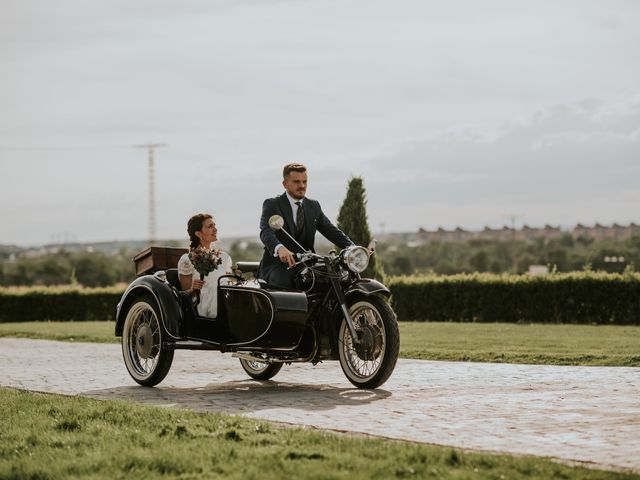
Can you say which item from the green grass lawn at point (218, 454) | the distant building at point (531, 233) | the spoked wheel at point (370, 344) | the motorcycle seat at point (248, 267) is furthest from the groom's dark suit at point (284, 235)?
the distant building at point (531, 233)

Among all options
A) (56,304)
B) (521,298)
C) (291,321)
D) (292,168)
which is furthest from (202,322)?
(56,304)

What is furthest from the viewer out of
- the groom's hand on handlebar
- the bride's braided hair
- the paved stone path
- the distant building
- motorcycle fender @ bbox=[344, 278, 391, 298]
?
the distant building

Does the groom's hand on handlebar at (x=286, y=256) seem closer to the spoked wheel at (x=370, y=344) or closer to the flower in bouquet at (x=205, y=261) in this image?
the spoked wheel at (x=370, y=344)

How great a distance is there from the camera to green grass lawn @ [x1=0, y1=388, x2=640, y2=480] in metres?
5.50

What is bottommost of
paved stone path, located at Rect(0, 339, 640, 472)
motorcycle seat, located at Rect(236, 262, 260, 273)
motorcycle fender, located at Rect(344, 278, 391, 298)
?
paved stone path, located at Rect(0, 339, 640, 472)

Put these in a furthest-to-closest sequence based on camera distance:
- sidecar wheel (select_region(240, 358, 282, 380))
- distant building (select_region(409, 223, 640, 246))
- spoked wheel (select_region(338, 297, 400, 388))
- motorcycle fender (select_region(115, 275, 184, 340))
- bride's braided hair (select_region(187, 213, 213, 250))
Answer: distant building (select_region(409, 223, 640, 246)) → sidecar wheel (select_region(240, 358, 282, 380)) → bride's braided hair (select_region(187, 213, 213, 250)) → motorcycle fender (select_region(115, 275, 184, 340)) → spoked wheel (select_region(338, 297, 400, 388))

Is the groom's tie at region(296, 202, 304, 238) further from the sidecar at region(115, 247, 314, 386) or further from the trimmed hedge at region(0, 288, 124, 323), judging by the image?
the trimmed hedge at region(0, 288, 124, 323)

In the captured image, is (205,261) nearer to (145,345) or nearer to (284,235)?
(284,235)

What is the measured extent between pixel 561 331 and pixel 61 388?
14.5 m

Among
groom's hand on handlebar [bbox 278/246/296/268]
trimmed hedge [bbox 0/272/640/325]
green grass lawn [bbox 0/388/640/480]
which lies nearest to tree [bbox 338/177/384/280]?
trimmed hedge [bbox 0/272/640/325]

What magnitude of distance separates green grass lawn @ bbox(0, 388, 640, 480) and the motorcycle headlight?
244 cm

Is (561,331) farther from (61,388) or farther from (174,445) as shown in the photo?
(174,445)

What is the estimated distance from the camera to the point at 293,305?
9.59 metres

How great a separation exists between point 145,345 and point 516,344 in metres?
8.44
